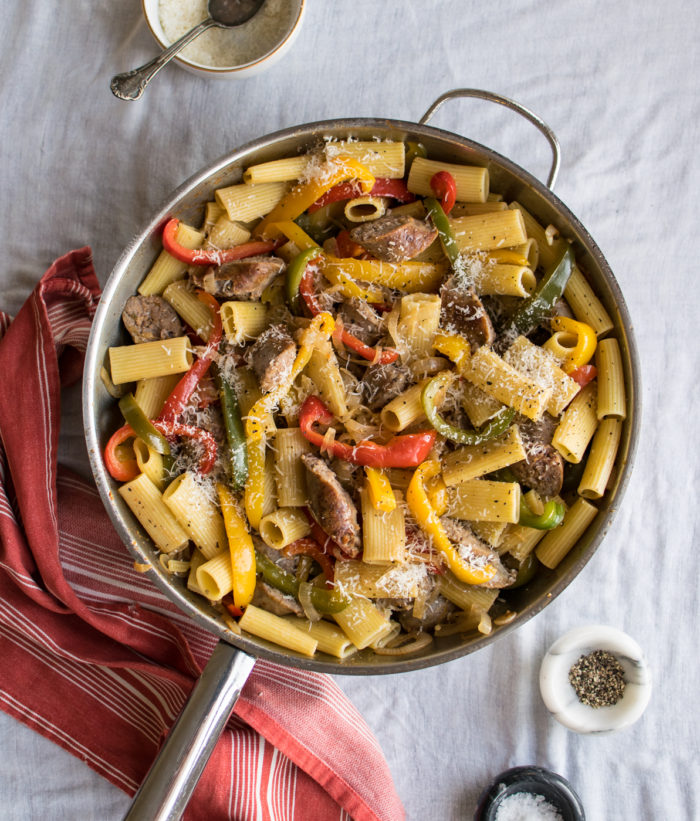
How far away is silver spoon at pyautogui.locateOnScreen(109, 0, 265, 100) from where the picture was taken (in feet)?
9.37

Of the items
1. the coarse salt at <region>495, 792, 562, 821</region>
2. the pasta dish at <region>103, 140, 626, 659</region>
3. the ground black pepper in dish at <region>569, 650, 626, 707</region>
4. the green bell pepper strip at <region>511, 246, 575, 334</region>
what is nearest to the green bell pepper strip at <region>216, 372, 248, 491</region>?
the pasta dish at <region>103, 140, 626, 659</region>

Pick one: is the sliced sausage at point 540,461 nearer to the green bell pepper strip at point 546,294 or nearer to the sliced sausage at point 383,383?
the green bell pepper strip at point 546,294

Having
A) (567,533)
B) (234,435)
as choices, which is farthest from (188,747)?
(567,533)

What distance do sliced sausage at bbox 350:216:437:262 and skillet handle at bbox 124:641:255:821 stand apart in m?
1.58

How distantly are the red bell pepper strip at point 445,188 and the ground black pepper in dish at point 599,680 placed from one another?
2.01 meters

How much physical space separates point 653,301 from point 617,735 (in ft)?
6.42

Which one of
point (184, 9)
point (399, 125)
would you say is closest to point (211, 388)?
point (399, 125)

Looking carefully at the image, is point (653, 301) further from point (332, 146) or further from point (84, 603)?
point (84, 603)

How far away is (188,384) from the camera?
263 centimetres

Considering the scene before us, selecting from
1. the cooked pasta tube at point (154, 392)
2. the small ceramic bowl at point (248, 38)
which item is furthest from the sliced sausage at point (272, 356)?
the small ceramic bowl at point (248, 38)

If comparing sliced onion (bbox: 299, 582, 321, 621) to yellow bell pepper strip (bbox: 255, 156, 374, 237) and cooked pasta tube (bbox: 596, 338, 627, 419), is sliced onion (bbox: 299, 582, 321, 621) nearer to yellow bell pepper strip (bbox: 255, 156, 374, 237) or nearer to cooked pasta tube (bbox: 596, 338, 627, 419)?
cooked pasta tube (bbox: 596, 338, 627, 419)

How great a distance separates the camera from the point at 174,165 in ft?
10.3

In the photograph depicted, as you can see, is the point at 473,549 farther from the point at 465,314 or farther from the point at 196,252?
the point at 196,252

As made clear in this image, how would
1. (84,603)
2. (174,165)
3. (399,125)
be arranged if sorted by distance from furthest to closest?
(174,165)
(84,603)
(399,125)
